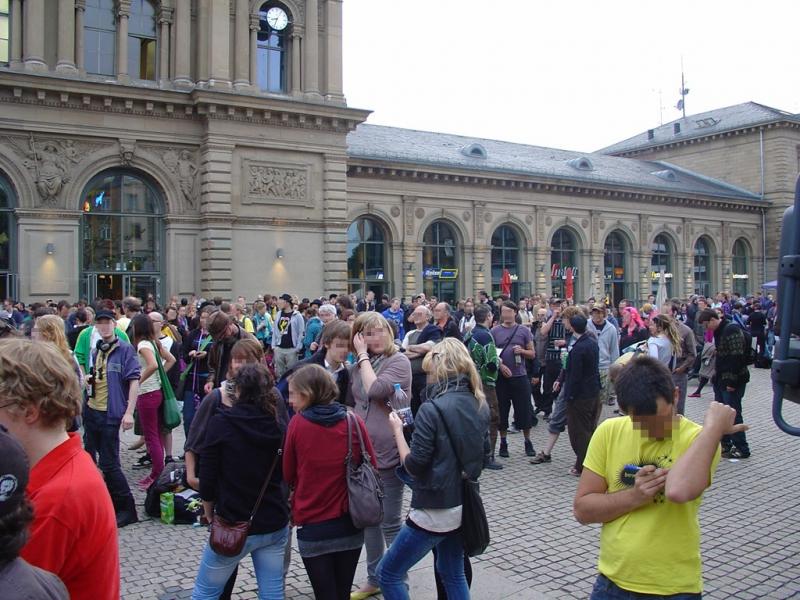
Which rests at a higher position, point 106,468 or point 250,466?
point 250,466

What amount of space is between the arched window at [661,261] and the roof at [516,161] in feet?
10.9

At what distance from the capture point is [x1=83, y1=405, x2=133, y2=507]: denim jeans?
7398 mm

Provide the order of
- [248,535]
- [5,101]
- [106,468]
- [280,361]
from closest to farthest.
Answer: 1. [248,535]
2. [106,468]
3. [280,361]
4. [5,101]

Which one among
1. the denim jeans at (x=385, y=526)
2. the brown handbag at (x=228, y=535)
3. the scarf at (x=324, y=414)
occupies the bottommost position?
the denim jeans at (x=385, y=526)

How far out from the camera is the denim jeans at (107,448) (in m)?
7.40

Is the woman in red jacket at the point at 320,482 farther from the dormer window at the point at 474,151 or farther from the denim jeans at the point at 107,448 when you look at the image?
the dormer window at the point at 474,151

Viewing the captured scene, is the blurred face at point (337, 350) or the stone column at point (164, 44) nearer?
the blurred face at point (337, 350)

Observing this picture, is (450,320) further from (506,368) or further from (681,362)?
(681,362)

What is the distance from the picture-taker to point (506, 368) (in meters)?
10.8

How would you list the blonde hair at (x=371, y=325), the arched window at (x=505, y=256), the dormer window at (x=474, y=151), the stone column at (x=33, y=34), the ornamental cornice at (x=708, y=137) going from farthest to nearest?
the ornamental cornice at (x=708, y=137) < the dormer window at (x=474, y=151) < the arched window at (x=505, y=256) < the stone column at (x=33, y=34) < the blonde hair at (x=371, y=325)

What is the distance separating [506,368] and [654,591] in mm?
7601

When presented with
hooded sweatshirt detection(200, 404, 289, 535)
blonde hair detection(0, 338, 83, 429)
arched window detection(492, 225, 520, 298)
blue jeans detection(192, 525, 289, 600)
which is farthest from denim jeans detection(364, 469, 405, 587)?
arched window detection(492, 225, 520, 298)

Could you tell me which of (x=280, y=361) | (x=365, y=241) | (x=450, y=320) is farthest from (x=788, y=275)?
(x=365, y=241)

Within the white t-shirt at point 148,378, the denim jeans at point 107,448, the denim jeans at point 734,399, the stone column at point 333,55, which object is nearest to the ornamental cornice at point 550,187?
the stone column at point 333,55
